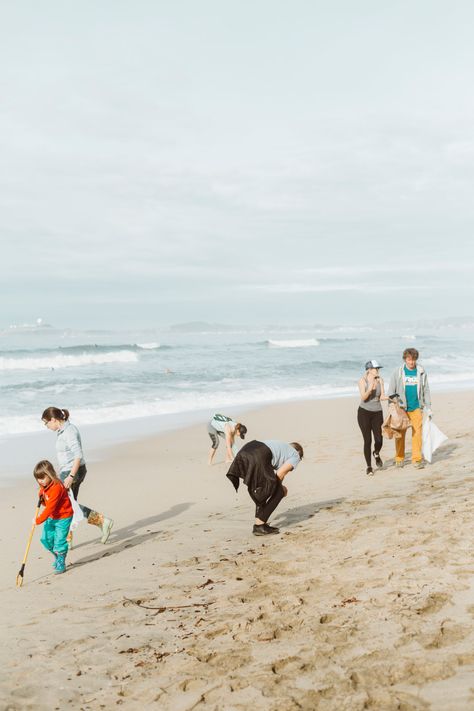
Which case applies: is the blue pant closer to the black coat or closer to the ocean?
the black coat

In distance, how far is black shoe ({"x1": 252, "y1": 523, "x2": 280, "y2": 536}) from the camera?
7.13 meters

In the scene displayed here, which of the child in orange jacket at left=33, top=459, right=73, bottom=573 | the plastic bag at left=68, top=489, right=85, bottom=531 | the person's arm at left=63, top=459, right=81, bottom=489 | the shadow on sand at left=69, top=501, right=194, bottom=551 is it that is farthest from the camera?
the shadow on sand at left=69, top=501, right=194, bottom=551

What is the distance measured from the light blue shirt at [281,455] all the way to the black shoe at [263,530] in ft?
2.33

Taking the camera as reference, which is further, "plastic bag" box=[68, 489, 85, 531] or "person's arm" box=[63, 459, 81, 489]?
"person's arm" box=[63, 459, 81, 489]

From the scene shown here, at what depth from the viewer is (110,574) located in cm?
630

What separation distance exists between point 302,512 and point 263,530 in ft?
4.29

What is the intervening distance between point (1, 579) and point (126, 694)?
322 centimetres

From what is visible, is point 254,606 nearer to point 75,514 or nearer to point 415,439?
point 75,514

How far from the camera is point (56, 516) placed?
6.37m

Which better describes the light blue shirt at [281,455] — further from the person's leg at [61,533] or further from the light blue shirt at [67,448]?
the person's leg at [61,533]

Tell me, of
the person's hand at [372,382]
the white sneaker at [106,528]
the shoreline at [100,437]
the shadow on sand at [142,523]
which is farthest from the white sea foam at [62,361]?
the white sneaker at [106,528]

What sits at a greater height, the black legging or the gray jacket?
the gray jacket

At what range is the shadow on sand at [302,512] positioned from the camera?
7842mm

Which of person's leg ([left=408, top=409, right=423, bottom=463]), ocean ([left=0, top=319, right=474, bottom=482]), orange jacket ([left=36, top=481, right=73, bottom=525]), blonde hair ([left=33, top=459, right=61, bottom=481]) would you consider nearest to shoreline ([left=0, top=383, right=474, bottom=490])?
ocean ([left=0, top=319, right=474, bottom=482])
